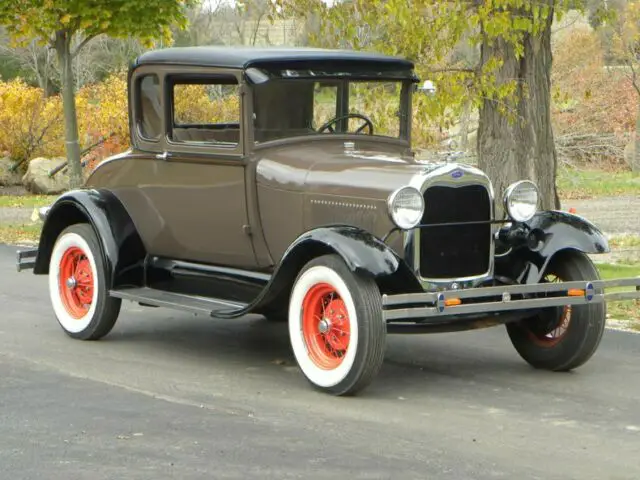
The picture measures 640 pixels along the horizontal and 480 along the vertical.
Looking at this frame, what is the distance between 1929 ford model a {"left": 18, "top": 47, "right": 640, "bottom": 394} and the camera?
21.9ft

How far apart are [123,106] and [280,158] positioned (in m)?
16.3

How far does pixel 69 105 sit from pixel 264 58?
8262 millimetres

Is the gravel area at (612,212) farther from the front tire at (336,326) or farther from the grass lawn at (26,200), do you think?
the front tire at (336,326)

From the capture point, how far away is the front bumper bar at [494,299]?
6359mm

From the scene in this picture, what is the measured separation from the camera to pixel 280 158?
7.43 m

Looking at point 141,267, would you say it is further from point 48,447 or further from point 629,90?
point 629,90

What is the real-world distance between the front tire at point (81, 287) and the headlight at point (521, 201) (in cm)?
280

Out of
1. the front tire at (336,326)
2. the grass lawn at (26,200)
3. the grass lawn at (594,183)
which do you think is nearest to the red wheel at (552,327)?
the front tire at (336,326)

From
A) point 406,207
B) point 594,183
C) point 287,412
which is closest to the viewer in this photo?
point 287,412

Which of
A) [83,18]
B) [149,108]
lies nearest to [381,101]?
[149,108]

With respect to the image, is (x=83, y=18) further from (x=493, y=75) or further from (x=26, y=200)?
(x=26, y=200)

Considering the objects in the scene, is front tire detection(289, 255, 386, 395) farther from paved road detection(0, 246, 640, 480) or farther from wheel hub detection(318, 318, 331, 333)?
paved road detection(0, 246, 640, 480)

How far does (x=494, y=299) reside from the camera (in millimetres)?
7039

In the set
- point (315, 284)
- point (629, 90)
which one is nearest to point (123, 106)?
point (629, 90)
